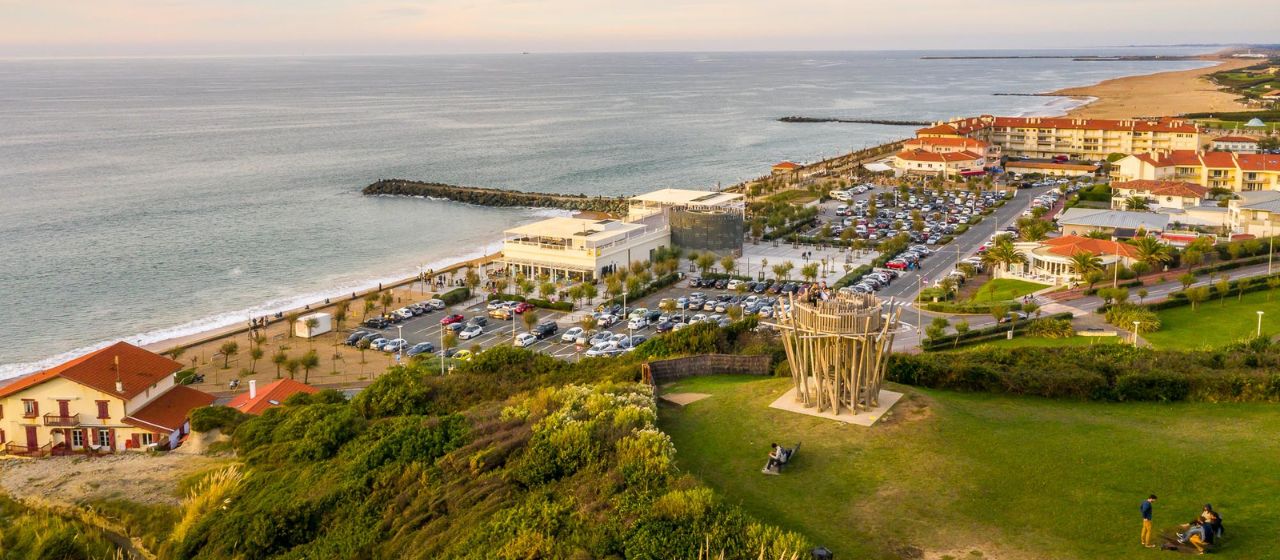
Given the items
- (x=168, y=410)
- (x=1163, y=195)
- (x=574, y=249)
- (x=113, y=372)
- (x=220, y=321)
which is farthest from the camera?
(x=1163, y=195)

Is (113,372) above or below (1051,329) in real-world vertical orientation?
above

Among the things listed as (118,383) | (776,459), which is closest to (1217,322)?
(776,459)

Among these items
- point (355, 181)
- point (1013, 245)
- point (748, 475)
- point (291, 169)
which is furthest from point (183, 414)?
point (291, 169)

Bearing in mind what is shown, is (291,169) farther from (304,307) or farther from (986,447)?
(986,447)

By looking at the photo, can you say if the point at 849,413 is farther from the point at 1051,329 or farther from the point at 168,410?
the point at 168,410

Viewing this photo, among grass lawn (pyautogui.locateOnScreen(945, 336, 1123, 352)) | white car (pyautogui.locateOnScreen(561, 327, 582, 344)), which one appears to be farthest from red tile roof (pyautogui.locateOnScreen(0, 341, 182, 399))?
grass lawn (pyautogui.locateOnScreen(945, 336, 1123, 352))

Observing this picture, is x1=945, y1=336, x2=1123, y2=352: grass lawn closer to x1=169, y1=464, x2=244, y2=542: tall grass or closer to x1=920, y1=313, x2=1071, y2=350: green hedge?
x1=920, y1=313, x2=1071, y2=350: green hedge
